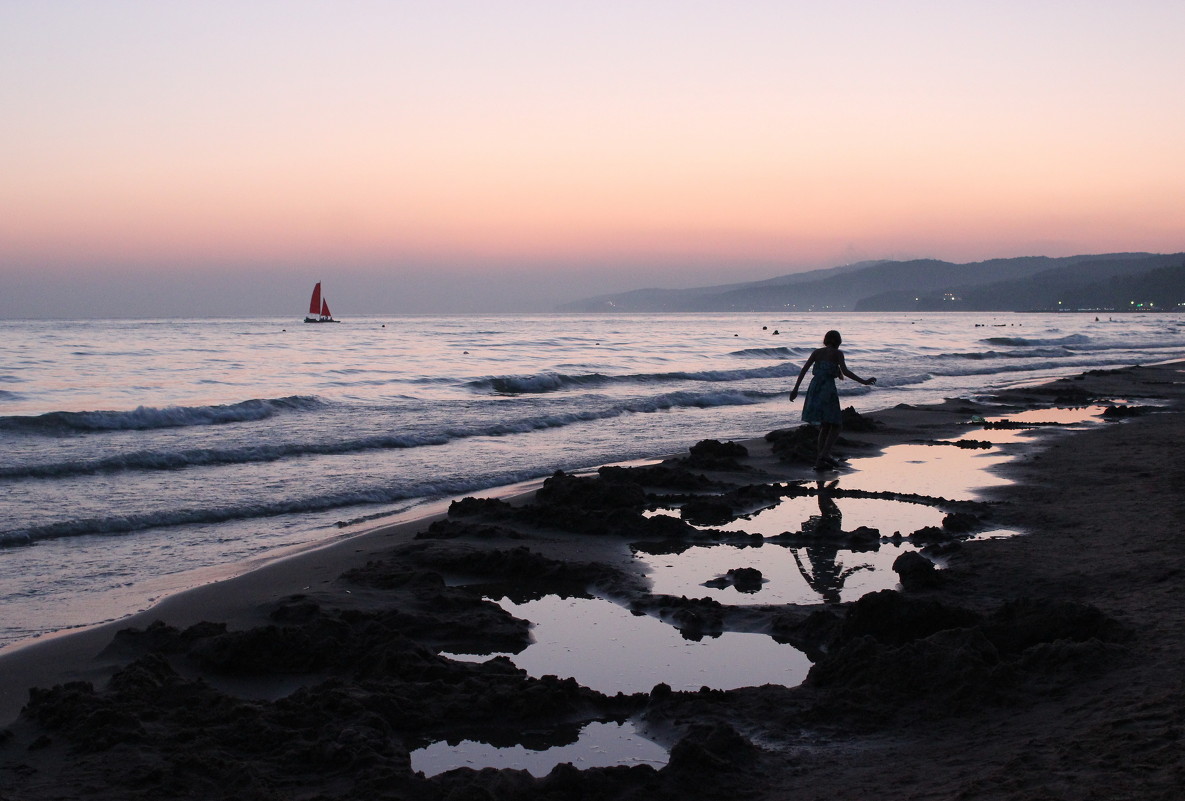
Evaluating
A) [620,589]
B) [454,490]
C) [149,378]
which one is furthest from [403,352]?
[620,589]

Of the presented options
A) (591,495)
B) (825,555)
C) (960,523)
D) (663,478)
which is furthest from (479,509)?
(960,523)

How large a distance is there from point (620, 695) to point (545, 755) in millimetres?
579

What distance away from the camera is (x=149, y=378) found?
27047 mm

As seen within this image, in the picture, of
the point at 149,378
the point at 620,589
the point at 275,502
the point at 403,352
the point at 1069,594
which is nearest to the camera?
the point at 1069,594

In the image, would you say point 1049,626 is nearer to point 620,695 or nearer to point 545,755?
point 620,695

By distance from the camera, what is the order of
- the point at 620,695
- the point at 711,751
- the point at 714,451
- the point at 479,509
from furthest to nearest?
the point at 714,451, the point at 479,509, the point at 620,695, the point at 711,751

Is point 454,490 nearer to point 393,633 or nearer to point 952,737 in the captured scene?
point 393,633

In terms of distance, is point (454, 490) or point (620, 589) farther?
point (454, 490)

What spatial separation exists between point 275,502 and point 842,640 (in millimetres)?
6574

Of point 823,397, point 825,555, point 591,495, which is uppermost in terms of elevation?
point 823,397

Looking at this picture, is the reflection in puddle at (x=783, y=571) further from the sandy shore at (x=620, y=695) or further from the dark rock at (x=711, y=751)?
the dark rock at (x=711, y=751)

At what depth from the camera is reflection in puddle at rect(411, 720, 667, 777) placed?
359cm

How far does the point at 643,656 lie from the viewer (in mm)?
4828

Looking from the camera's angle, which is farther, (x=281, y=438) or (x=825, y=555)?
(x=281, y=438)
